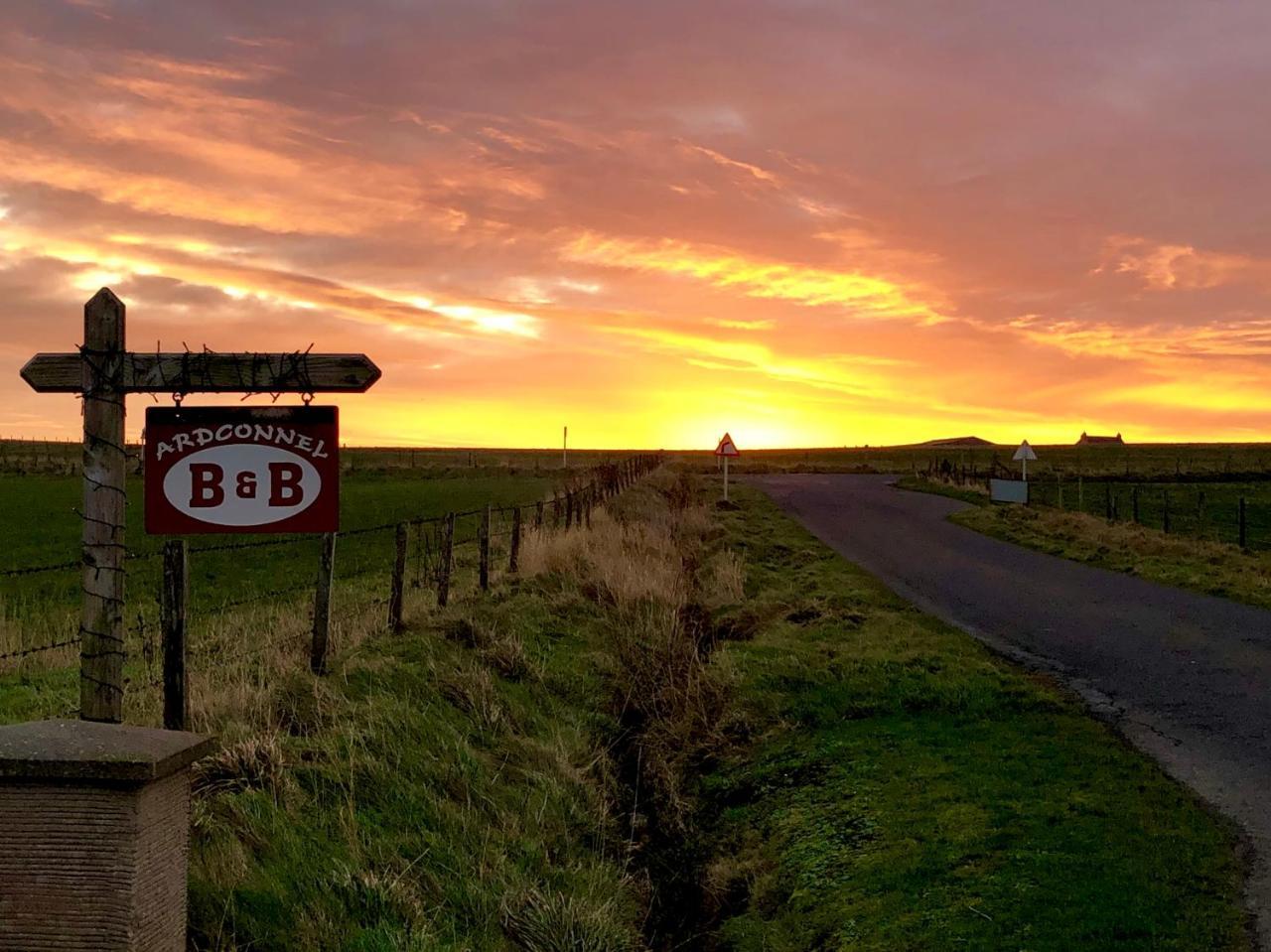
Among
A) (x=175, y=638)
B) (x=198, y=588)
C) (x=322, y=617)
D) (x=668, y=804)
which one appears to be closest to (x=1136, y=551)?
(x=668, y=804)

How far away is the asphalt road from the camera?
8.01m

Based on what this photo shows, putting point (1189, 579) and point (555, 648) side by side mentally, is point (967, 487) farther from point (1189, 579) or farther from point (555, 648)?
point (555, 648)

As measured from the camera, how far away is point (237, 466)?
5.37 m

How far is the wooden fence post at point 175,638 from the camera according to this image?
6.30 metres

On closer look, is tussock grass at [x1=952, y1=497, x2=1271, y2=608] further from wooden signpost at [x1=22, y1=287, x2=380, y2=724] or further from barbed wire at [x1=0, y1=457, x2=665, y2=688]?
wooden signpost at [x1=22, y1=287, x2=380, y2=724]

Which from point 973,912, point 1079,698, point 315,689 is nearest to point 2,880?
point 315,689

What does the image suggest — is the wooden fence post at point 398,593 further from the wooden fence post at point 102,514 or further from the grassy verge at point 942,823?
the wooden fence post at point 102,514

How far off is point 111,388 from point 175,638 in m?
1.80

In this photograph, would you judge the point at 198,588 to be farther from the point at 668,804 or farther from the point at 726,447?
the point at 726,447

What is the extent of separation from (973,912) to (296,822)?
3.67 m

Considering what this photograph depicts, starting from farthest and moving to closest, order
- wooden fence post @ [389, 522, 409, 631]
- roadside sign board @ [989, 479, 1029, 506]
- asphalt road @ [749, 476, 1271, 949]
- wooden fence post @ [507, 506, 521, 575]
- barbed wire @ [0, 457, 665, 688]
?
roadside sign board @ [989, 479, 1029, 506], wooden fence post @ [507, 506, 521, 575], wooden fence post @ [389, 522, 409, 631], barbed wire @ [0, 457, 665, 688], asphalt road @ [749, 476, 1271, 949]

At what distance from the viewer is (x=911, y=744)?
8750mm

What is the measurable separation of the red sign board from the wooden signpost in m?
0.11

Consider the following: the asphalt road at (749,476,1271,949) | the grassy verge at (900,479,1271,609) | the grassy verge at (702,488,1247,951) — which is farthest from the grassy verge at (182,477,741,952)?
the grassy verge at (900,479,1271,609)
